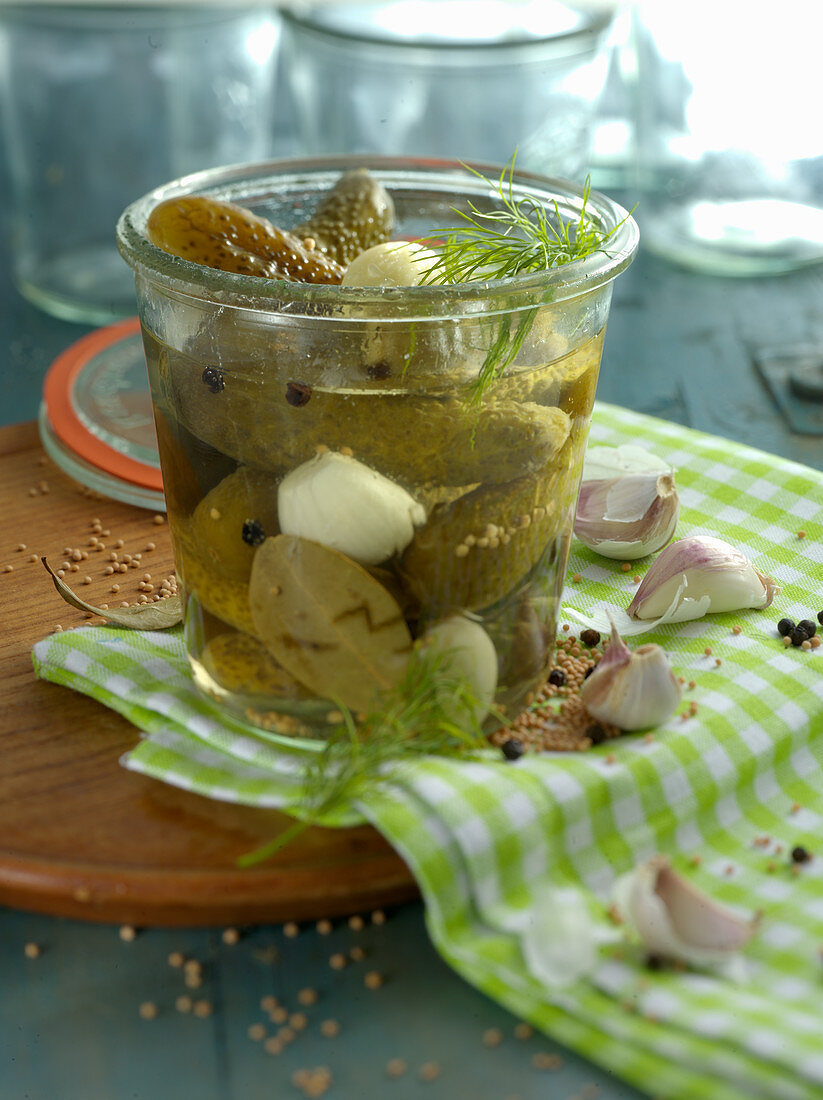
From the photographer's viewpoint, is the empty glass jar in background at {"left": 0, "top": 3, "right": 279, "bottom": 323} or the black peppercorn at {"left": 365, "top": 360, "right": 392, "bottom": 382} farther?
the empty glass jar in background at {"left": 0, "top": 3, "right": 279, "bottom": 323}

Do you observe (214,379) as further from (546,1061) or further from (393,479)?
(546,1061)

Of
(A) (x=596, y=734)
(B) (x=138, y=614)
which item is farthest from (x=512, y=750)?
(B) (x=138, y=614)

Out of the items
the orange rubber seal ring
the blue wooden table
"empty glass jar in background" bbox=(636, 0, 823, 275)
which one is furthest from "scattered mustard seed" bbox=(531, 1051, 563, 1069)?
"empty glass jar in background" bbox=(636, 0, 823, 275)

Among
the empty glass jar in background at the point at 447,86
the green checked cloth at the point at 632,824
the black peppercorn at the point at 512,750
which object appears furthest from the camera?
the empty glass jar in background at the point at 447,86

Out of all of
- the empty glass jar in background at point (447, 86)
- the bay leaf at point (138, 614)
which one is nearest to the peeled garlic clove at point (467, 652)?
the bay leaf at point (138, 614)

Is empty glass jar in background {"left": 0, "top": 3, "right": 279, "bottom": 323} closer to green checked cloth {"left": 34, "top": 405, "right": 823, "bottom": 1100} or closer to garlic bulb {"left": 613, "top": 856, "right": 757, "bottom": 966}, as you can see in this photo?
green checked cloth {"left": 34, "top": 405, "right": 823, "bottom": 1100}

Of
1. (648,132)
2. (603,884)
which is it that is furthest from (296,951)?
(648,132)

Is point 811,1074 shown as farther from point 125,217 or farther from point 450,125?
point 450,125

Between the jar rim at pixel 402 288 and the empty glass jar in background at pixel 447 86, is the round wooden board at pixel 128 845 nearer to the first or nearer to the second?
the jar rim at pixel 402 288
